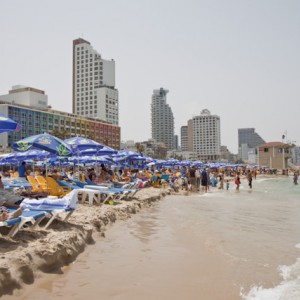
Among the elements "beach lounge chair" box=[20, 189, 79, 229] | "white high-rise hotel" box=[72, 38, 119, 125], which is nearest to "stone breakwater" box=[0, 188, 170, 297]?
"beach lounge chair" box=[20, 189, 79, 229]

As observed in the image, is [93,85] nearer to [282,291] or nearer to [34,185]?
[34,185]

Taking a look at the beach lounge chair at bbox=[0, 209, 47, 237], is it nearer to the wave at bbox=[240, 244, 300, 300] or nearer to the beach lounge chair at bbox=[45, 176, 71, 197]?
the wave at bbox=[240, 244, 300, 300]

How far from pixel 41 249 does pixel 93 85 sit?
457 ft

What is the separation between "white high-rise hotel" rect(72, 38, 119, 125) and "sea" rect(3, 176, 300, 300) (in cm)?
12562

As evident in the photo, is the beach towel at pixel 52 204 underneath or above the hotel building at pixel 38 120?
underneath

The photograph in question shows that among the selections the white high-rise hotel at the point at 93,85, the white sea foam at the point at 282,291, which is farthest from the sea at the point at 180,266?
the white high-rise hotel at the point at 93,85

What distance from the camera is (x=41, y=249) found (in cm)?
477

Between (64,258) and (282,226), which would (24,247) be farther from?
(282,226)

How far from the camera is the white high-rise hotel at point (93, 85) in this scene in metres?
134

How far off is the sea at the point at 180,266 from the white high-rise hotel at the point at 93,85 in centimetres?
12562

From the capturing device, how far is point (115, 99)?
138 m

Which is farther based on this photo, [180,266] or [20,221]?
[180,266]

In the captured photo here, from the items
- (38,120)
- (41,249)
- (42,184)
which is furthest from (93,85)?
(41,249)

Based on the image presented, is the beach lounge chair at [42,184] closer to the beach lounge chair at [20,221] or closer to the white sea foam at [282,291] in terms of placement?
the beach lounge chair at [20,221]
